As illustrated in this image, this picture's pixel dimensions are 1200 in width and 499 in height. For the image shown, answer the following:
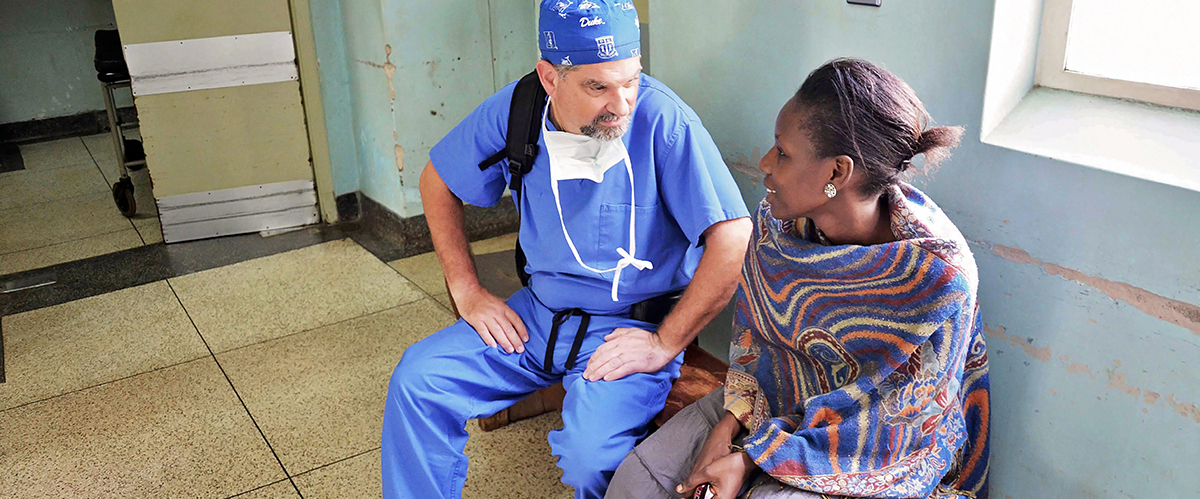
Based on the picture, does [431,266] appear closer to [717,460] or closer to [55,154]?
[717,460]

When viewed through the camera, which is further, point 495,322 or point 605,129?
point 495,322

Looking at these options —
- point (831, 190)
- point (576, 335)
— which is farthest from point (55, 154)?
point (831, 190)

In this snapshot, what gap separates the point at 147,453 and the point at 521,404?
104cm

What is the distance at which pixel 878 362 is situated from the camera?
4.46ft

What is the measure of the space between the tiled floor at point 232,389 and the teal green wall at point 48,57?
3107mm

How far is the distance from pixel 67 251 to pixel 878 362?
379 cm

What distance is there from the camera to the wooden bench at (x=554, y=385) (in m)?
1.91

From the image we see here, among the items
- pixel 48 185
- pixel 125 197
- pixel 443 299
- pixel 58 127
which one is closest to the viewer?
pixel 443 299

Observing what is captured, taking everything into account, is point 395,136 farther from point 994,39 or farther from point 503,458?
point 994,39

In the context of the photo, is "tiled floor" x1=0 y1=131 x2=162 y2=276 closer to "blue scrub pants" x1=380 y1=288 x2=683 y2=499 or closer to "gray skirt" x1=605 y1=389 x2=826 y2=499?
"blue scrub pants" x1=380 y1=288 x2=683 y2=499

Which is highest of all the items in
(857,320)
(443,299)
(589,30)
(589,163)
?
(589,30)

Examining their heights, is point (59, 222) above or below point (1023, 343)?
below

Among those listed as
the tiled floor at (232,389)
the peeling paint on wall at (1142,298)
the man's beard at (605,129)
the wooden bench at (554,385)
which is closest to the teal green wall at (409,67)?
the tiled floor at (232,389)

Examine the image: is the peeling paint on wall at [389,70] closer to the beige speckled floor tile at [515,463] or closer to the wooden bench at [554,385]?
the wooden bench at [554,385]
